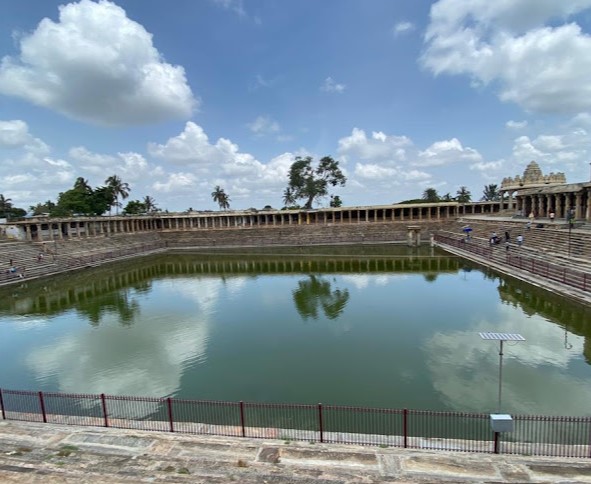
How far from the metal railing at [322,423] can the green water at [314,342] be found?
68 centimetres

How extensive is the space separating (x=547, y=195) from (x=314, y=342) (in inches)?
1641

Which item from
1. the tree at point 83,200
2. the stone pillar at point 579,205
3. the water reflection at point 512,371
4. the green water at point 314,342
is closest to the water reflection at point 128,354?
the green water at point 314,342

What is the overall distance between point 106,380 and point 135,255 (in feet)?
147

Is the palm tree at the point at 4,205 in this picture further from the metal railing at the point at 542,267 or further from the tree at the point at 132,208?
the metal railing at the point at 542,267

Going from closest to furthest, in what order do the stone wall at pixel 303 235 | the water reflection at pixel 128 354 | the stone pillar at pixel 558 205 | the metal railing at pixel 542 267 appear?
the water reflection at pixel 128 354, the metal railing at pixel 542 267, the stone pillar at pixel 558 205, the stone wall at pixel 303 235

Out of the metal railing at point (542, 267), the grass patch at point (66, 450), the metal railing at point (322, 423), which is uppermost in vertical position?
the metal railing at point (542, 267)

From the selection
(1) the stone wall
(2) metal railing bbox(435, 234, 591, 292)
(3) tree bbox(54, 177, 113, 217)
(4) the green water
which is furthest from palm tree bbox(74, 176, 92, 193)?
(2) metal railing bbox(435, 234, 591, 292)

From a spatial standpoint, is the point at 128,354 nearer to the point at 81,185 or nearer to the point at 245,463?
the point at 245,463

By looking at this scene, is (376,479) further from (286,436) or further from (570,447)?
(570,447)

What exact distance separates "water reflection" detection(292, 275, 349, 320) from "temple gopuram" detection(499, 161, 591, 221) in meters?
23.1

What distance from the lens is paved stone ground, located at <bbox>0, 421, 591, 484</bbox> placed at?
22.9 ft

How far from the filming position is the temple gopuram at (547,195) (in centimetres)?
3575

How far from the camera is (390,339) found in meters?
16.0

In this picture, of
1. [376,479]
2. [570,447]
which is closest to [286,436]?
[376,479]
